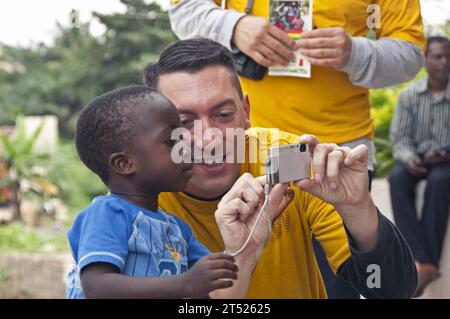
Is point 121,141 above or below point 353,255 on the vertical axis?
above

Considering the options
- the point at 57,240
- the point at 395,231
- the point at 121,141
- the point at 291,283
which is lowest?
the point at 57,240

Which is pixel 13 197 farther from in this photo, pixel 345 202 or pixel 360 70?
pixel 345 202

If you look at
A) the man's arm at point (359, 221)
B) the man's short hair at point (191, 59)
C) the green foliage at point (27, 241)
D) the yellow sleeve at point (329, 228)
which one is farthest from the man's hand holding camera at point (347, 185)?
the green foliage at point (27, 241)

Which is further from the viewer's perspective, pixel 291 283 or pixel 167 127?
pixel 291 283

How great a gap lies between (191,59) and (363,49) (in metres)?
0.63

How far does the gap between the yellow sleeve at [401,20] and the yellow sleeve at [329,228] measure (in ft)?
2.51

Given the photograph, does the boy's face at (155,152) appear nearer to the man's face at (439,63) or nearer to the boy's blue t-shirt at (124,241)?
the boy's blue t-shirt at (124,241)

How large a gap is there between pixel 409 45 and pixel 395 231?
35.1 inches

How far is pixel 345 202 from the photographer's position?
5.36 feet

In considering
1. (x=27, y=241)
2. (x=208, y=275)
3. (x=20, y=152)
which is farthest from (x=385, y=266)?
(x=20, y=152)

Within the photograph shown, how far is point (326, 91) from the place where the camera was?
2.42m

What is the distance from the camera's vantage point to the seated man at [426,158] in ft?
13.9

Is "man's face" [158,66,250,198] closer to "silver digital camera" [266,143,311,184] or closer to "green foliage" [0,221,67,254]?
"silver digital camera" [266,143,311,184]
